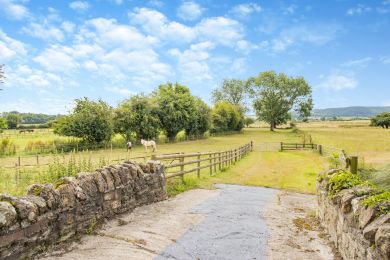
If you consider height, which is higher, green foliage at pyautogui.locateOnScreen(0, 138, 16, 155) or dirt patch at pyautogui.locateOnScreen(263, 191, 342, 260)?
green foliage at pyautogui.locateOnScreen(0, 138, 16, 155)

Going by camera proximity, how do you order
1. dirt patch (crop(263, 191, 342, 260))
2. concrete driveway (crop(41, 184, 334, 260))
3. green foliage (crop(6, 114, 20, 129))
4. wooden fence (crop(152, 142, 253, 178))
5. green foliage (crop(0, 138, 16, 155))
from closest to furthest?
1. concrete driveway (crop(41, 184, 334, 260))
2. dirt patch (crop(263, 191, 342, 260))
3. wooden fence (crop(152, 142, 253, 178))
4. green foliage (crop(0, 138, 16, 155))
5. green foliage (crop(6, 114, 20, 129))

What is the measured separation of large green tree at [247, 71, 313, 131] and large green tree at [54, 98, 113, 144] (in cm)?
5649

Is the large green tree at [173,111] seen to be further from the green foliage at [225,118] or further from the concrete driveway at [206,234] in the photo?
the concrete driveway at [206,234]

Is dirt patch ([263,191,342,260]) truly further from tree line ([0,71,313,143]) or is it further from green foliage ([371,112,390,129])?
green foliage ([371,112,390,129])

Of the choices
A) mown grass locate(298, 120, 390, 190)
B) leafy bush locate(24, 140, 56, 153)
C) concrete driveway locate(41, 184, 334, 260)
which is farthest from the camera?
leafy bush locate(24, 140, 56, 153)

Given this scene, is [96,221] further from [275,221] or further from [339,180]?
[339,180]

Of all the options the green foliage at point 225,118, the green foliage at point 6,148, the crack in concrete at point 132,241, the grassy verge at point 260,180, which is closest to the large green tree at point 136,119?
the green foliage at point 6,148

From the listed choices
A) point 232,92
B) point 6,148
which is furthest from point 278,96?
point 6,148

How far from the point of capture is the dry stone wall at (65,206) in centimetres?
514

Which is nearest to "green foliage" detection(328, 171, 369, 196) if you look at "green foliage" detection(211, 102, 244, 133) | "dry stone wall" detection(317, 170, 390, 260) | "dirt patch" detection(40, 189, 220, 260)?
"dry stone wall" detection(317, 170, 390, 260)

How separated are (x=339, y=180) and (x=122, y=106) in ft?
141

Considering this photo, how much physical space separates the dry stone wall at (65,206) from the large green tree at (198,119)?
164ft

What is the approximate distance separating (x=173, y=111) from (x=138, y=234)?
155 ft

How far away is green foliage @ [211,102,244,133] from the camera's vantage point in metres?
77.2
